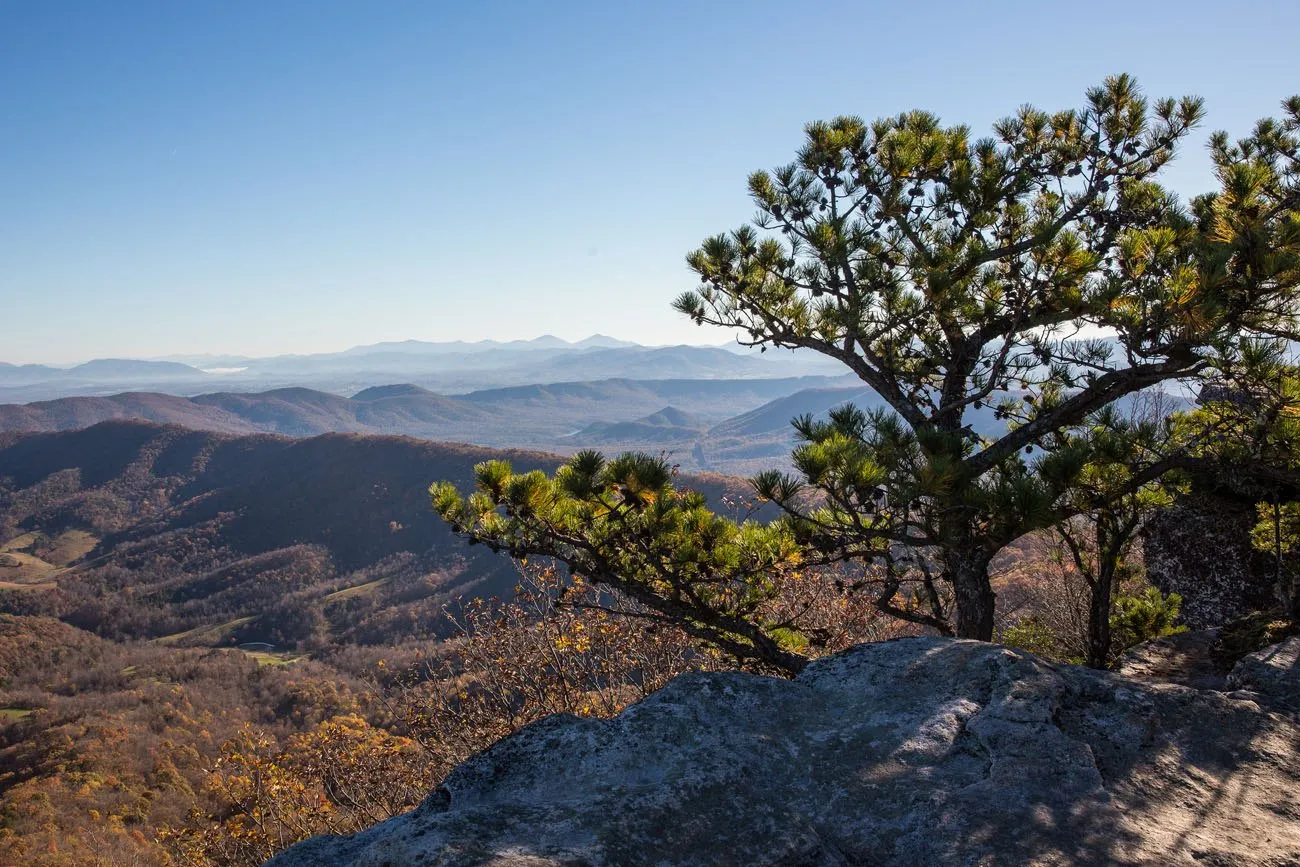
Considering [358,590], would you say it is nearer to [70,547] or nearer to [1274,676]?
[70,547]

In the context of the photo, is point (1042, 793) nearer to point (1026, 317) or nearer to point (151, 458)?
point (1026, 317)

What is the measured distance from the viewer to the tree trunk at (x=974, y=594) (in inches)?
193

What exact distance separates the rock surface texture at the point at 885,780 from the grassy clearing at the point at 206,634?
106231mm

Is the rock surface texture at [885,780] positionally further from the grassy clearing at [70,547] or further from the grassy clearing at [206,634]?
the grassy clearing at [70,547]

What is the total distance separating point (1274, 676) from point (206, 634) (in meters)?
112

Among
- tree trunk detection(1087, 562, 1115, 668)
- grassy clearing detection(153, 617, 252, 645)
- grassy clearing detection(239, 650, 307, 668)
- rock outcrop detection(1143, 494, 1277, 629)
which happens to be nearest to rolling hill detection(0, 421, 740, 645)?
grassy clearing detection(153, 617, 252, 645)

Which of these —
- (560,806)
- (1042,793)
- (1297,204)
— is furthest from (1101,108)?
(560,806)

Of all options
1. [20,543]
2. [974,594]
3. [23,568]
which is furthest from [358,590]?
[974,594]

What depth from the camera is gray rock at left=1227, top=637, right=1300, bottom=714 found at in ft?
10.5

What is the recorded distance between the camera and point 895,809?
2.39m

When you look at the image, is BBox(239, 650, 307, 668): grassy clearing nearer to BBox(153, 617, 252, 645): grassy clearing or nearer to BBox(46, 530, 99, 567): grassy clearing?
BBox(153, 617, 252, 645): grassy clearing

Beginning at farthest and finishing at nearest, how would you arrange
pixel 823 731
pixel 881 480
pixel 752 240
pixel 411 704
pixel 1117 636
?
1. pixel 411 704
2. pixel 1117 636
3. pixel 752 240
4. pixel 881 480
5. pixel 823 731

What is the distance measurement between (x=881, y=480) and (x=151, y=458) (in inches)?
8704

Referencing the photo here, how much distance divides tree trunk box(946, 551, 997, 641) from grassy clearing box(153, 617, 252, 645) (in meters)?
106
